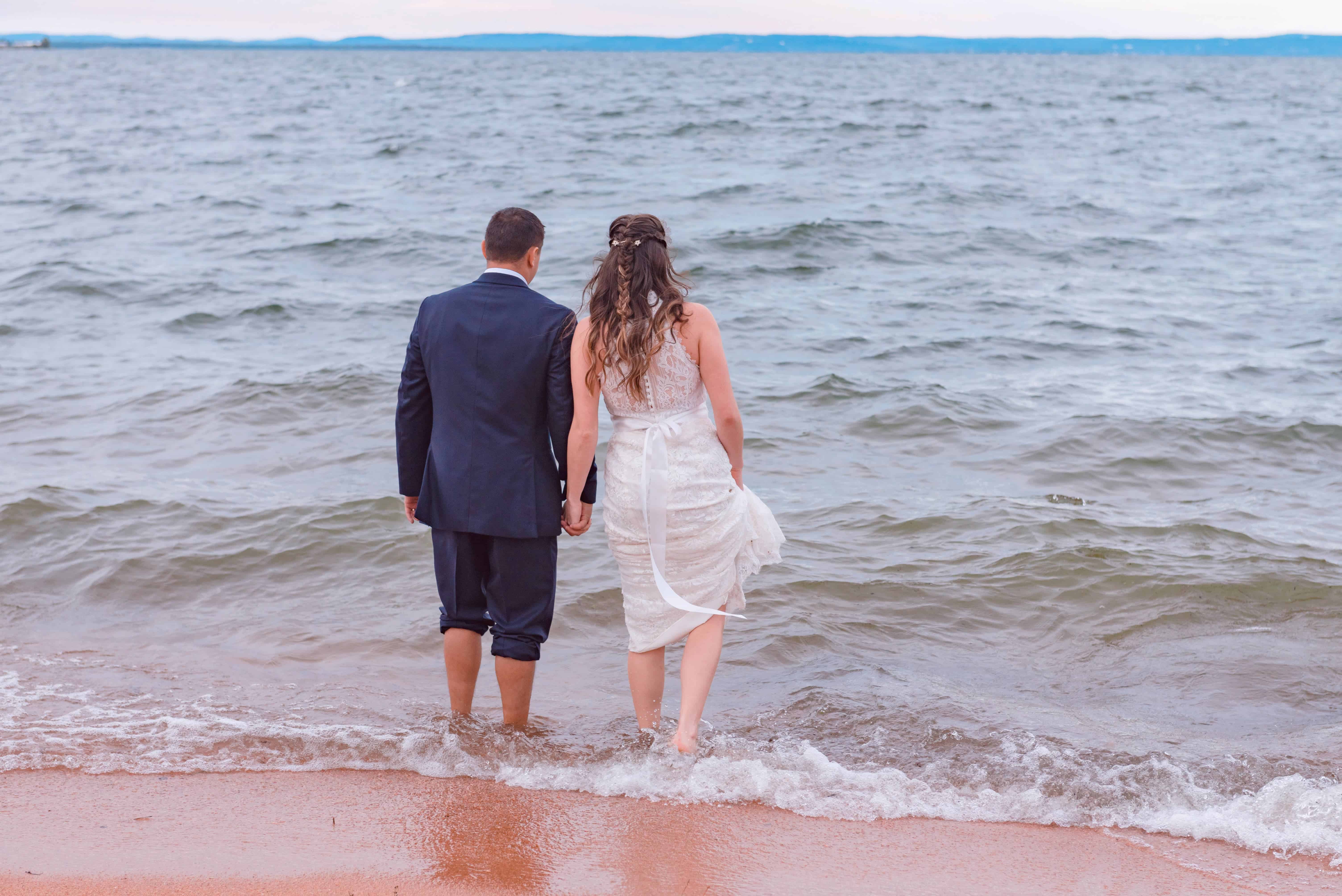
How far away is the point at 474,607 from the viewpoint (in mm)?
4023

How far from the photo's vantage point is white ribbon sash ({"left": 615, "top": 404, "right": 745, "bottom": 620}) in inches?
146

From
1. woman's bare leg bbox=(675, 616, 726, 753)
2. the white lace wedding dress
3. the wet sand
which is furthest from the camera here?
woman's bare leg bbox=(675, 616, 726, 753)

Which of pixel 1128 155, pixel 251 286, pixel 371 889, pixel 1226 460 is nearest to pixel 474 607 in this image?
pixel 371 889

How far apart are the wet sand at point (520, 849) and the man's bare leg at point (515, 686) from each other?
0.50 meters

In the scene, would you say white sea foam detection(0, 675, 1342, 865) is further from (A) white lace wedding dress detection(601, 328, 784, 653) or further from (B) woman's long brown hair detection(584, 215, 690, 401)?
(B) woman's long brown hair detection(584, 215, 690, 401)

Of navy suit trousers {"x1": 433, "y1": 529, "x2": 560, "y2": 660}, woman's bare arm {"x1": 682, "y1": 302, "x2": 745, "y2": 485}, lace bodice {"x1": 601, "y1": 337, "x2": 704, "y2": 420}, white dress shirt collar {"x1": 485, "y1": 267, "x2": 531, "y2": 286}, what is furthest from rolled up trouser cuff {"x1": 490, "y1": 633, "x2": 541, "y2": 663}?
white dress shirt collar {"x1": 485, "y1": 267, "x2": 531, "y2": 286}

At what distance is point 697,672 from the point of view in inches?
153

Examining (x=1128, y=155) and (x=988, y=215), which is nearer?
(x=988, y=215)

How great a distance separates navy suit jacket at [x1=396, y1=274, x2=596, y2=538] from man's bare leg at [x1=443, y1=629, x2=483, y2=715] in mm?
472

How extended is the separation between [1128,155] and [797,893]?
85.8 ft

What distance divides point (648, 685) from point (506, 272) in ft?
5.00

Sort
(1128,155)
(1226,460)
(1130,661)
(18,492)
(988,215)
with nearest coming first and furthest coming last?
(1130,661) → (18,492) → (1226,460) → (988,215) → (1128,155)

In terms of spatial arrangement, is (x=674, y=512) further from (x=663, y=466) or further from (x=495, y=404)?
(x=495, y=404)

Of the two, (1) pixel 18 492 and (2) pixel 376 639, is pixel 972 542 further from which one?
(1) pixel 18 492
